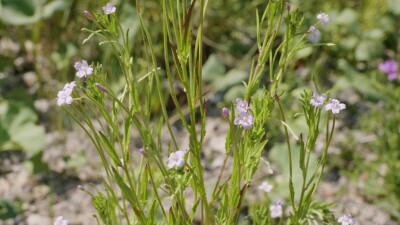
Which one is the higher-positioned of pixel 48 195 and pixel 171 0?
pixel 48 195

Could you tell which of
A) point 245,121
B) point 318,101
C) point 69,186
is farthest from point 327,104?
point 69,186

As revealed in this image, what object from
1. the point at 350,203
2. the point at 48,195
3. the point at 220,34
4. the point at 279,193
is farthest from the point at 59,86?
the point at 350,203

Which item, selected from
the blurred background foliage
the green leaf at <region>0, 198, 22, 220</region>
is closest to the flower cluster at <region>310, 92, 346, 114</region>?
the blurred background foliage

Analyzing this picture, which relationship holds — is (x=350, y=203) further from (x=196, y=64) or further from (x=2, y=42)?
(x=2, y=42)

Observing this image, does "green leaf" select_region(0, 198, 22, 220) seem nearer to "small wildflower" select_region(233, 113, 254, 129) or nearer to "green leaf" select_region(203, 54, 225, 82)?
"green leaf" select_region(203, 54, 225, 82)

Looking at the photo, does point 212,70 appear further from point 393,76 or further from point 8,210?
point 8,210

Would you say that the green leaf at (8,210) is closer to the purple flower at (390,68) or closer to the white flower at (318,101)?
the white flower at (318,101)
